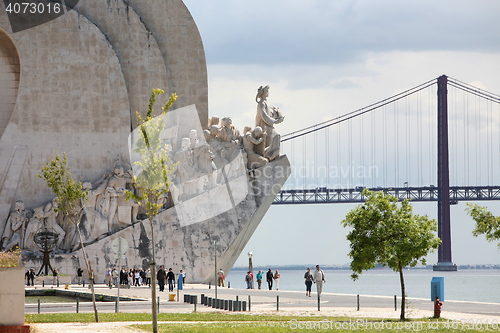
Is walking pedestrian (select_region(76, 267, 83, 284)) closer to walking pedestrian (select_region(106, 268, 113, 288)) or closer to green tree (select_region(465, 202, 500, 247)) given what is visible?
walking pedestrian (select_region(106, 268, 113, 288))

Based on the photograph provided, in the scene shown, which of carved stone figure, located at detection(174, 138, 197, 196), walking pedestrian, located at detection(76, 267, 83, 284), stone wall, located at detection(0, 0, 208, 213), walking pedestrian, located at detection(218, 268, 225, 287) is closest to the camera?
walking pedestrian, located at detection(76, 267, 83, 284)

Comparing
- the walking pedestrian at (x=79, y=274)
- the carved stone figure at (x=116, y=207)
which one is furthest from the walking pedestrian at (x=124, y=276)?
the carved stone figure at (x=116, y=207)

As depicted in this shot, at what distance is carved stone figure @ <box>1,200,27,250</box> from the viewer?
29750 millimetres

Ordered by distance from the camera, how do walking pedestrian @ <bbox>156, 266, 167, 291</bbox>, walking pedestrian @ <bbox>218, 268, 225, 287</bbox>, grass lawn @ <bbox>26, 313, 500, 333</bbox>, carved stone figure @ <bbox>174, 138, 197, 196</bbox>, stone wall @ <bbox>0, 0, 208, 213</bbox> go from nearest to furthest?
grass lawn @ <bbox>26, 313, 500, 333</bbox>, walking pedestrian @ <bbox>156, 266, 167, 291</bbox>, carved stone figure @ <bbox>174, 138, 197, 196</bbox>, walking pedestrian @ <bbox>218, 268, 225, 287</bbox>, stone wall @ <bbox>0, 0, 208, 213</bbox>

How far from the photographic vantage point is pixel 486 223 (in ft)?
53.0

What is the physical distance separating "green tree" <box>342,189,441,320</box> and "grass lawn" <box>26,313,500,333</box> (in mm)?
1522

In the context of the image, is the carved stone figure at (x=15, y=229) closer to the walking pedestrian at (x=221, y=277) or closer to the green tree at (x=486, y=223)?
the walking pedestrian at (x=221, y=277)

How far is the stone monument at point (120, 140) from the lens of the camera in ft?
98.3

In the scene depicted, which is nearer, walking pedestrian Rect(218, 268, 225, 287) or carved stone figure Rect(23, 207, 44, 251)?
carved stone figure Rect(23, 207, 44, 251)

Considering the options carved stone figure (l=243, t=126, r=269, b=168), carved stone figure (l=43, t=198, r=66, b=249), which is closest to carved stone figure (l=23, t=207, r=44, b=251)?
carved stone figure (l=43, t=198, r=66, b=249)

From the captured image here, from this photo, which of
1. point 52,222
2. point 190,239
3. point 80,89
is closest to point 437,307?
point 190,239

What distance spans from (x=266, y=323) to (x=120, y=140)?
1565 centimetres

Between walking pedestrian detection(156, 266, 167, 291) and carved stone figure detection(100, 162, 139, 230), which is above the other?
carved stone figure detection(100, 162, 139, 230)

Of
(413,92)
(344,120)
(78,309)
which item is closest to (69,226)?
(78,309)
